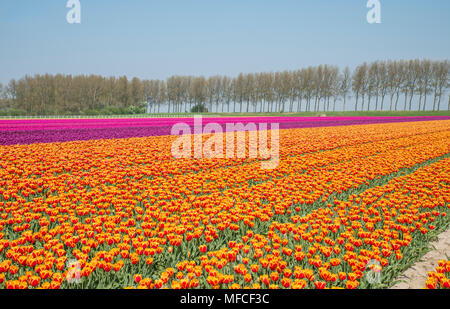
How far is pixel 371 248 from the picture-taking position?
3854 millimetres

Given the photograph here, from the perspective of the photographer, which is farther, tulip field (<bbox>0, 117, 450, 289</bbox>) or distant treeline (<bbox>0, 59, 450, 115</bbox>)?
distant treeline (<bbox>0, 59, 450, 115</bbox>)

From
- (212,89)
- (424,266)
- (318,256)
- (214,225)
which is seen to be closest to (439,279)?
(424,266)

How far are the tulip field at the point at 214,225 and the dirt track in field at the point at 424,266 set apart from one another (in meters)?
0.12

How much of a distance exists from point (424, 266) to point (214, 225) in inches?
114

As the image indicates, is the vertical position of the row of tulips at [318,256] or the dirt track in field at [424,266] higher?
the row of tulips at [318,256]

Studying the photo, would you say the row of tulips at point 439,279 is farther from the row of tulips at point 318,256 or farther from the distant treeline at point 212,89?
the distant treeline at point 212,89

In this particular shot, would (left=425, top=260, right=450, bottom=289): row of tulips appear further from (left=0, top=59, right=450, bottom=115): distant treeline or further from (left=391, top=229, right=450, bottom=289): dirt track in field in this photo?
(left=0, top=59, right=450, bottom=115): distant treeline

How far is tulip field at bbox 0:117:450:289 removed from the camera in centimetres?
302

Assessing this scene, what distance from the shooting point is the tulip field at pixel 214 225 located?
302 centimetres

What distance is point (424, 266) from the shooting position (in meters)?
3.82

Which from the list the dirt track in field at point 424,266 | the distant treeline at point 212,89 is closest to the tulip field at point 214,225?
the dirt track in field at point 424,266

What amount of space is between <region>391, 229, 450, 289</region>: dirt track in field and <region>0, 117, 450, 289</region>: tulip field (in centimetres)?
12

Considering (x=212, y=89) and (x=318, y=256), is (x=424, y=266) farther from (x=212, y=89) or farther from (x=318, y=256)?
(x=212, y=89)

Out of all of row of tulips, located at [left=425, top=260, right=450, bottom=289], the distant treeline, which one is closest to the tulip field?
row of tulips, located at [left=425, top=260, right=450, bottom=289]
